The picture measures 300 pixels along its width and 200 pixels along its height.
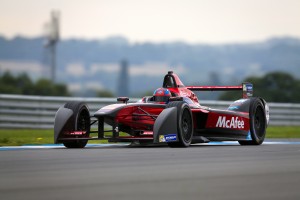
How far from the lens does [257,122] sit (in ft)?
52.0

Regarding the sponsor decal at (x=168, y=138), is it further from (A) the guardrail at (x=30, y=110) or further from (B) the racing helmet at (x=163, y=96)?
(A) the guardrail at (x=30, y=110)

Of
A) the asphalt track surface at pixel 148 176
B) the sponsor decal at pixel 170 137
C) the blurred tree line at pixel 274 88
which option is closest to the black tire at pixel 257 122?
the sponsor decal at pixel 170 137

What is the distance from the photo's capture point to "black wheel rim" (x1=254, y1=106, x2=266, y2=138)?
15.6 meters

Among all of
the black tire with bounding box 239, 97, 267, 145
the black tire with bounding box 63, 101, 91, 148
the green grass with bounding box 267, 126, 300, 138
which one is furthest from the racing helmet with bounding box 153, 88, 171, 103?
the green grass with bounding box 267, 126, 300, 138

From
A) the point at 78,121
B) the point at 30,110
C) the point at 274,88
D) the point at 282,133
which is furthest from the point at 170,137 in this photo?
the point at 274,88

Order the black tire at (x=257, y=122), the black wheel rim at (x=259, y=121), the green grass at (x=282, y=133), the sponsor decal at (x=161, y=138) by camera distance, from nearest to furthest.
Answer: the sponsor decal at (x=161, y=138) → the black tire at (x=257, y=122) → the black wheel rim at (x=259, y=121) → the green grass at (x=282, y=133)

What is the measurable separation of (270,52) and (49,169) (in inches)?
4703

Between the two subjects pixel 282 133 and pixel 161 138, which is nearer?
pixel 161 138

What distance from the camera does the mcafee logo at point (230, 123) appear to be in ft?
47.9

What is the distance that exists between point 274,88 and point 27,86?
34132 millimetres

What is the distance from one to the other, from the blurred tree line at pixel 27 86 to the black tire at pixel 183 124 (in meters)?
51.6

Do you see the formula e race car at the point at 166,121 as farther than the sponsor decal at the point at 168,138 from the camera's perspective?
Yes

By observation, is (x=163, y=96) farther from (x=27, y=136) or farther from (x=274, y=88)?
(x=274, y=88)

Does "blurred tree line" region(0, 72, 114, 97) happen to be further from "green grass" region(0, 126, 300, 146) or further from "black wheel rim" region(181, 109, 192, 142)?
"black wheel rim" region(181, 109, 192, 142)
